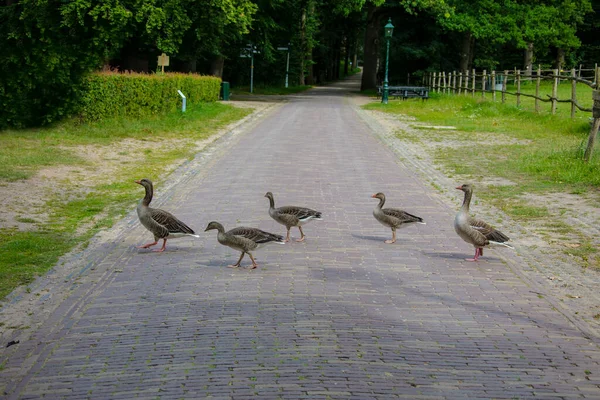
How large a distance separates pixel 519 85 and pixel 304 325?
30.0 m

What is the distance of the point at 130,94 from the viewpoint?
27688mm

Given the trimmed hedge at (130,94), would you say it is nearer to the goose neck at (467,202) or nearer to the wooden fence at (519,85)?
the wooden fence at (519,85)

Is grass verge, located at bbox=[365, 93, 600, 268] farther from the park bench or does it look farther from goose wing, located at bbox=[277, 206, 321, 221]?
the park bench

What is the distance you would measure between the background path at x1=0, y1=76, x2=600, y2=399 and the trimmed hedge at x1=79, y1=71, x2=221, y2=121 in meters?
13.8

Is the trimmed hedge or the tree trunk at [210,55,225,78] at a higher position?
the tree trunk at [210,55,225,78]

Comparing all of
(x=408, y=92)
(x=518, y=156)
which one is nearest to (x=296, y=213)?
(x=518, y=156)

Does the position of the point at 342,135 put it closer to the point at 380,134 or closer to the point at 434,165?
the point at 380,134

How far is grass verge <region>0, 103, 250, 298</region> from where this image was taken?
418 inches

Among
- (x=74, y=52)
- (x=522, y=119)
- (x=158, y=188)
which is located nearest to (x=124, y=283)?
(x=158, y=188)

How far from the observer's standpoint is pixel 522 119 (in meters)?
31.3

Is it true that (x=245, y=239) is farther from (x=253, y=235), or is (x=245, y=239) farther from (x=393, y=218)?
(x=393, y=218)

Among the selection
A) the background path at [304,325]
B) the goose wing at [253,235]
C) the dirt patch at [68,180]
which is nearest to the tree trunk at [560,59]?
the dirt patch at [68,180]

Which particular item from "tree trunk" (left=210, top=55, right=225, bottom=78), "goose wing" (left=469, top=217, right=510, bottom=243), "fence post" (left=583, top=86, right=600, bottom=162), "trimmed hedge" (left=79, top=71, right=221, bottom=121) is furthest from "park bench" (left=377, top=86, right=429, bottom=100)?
"goose wing" (left=469, top=217, right=510, bottom=243)

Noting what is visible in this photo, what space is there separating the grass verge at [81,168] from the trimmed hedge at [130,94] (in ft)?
1.66
